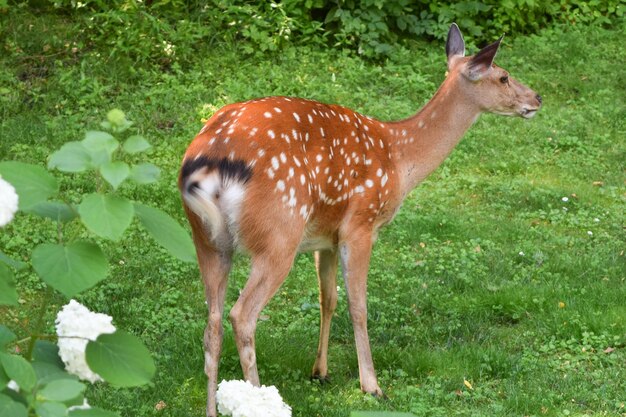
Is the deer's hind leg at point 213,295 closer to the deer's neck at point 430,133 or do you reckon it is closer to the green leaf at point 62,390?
the deer's neck at point 430,133

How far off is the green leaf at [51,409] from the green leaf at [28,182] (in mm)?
440

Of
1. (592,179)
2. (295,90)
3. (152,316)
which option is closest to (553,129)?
(592,179)

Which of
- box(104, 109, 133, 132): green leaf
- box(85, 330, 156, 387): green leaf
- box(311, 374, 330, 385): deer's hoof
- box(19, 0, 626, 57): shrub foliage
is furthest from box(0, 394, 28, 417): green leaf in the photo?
box(19, 0, 626, 57): shrub foliage

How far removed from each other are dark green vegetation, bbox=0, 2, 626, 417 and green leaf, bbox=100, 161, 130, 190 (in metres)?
3.00

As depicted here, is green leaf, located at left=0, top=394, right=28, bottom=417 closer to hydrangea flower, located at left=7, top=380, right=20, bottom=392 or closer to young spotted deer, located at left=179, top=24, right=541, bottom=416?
hydrangea flower, located at left=7, top=380, right=20, bottom=392

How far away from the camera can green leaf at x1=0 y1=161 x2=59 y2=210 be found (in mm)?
2340

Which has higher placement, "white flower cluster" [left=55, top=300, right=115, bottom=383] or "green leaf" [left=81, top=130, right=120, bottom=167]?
"green leaf" [left=81, top=130, right=120, bottom=167]

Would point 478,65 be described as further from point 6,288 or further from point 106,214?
point 6,288

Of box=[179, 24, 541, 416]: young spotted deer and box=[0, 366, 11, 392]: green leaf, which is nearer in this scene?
box=[0, 366, 11, 392]: green leaf

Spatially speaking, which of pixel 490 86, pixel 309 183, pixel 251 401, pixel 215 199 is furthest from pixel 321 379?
pixel 251 401

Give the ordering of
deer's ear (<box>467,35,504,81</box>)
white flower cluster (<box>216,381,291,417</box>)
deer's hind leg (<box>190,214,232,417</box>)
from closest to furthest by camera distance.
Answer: white flower cluster (<box>216,381,291,417</box>) < deer's hind leg (<box>190,214,232,417</box>) < deer's ear (<box>467,35,504,81</box>)

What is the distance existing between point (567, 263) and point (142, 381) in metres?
5.43

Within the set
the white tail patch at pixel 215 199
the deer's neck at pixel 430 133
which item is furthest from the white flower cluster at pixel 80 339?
the deer's neck at pixel 430 133

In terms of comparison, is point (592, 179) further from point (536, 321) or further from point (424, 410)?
point (424, 410)
